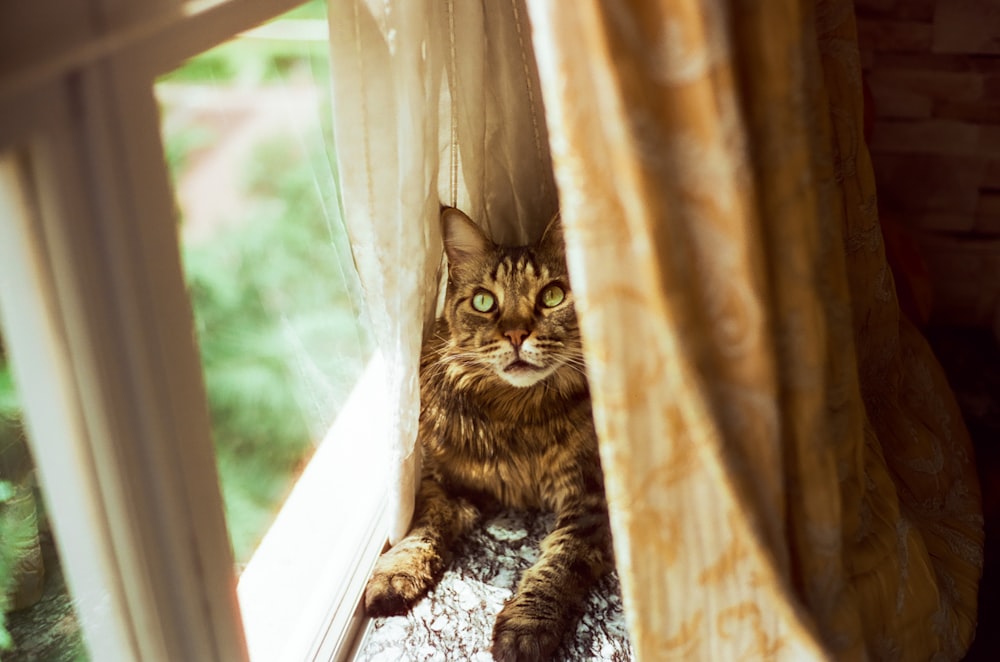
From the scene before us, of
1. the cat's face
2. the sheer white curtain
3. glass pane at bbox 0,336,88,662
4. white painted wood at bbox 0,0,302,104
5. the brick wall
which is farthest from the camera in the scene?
the brick wall

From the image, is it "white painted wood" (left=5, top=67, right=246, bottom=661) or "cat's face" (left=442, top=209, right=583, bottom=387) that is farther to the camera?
"cat's face" (left=442, top=209, right=583, bottom=387)

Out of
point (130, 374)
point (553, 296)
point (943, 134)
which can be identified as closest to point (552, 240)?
point (553, 296)

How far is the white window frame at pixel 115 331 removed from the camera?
0.65 metres

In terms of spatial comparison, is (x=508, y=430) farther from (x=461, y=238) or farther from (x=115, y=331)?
(x=115, y=331)

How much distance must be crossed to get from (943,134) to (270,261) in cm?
149

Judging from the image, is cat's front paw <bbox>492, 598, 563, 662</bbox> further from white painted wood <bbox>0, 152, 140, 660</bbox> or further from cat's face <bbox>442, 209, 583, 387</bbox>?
white painted wood <bbox>0, 152, 140, 660</bbox>

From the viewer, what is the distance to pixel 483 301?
1.32 metres

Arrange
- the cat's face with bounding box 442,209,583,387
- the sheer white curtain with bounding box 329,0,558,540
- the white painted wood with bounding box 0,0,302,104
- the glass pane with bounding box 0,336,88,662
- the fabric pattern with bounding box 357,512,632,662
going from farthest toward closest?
the cat's face with bounding box 442,209,583,387 → the fabric pattern with bounding box 357,512,632,662 → the sheer white curtain with bounding box 329,0,558,540 → the glass pane with bounding box 0,336,88,662 → the white painted wood with bounding box 0,0,302,104

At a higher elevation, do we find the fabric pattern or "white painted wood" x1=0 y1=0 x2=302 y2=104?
"white painted wood" x1=0 y1=0 x2=302 y2=104

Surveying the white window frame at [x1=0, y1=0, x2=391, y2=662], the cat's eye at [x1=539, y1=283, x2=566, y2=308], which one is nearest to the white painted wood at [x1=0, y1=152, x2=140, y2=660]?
the white window frame at [x1=0, y1=0, x2=391, y2=662]

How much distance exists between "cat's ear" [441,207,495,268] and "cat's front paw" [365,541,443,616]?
1.46ft

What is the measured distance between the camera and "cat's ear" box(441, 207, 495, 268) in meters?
1.23

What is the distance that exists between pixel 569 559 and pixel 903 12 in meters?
1.40

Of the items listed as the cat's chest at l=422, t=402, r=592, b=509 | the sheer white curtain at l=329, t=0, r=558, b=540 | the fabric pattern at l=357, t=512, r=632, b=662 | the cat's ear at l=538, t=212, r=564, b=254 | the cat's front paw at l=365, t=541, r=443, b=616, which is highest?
the sheer white curtain at l=329, t=0, r=558, b=540
